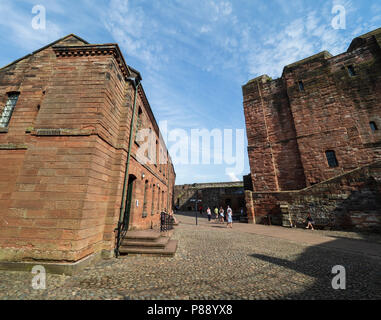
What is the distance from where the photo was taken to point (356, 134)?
1481cm

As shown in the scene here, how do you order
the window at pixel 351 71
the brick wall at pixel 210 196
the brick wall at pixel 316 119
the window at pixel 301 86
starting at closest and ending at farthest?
the brick wall at pixel 316 119, the window at pixel 351 71, the window at pixel 301 86, the brick wall at pixel 210 196

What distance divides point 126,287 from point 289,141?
1946 cm

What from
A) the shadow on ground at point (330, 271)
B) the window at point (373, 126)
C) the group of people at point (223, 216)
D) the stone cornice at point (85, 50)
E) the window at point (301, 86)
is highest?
the window at point (301, 86)

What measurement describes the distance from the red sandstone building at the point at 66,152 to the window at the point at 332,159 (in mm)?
17931

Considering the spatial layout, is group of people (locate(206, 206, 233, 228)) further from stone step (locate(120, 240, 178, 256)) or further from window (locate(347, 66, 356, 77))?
window (locate(347, 66, 356, 77))

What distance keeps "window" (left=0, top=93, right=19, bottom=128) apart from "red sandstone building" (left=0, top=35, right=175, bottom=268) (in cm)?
3

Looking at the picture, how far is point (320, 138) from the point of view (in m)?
16.0

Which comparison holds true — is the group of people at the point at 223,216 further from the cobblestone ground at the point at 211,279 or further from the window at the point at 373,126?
the window at the point at 373,126

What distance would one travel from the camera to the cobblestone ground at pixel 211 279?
3191mm

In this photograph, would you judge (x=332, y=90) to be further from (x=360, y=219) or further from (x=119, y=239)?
(x=119, y=239)

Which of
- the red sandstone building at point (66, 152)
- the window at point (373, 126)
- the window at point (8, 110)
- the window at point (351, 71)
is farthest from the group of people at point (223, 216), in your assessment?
the window at point (351, 71)

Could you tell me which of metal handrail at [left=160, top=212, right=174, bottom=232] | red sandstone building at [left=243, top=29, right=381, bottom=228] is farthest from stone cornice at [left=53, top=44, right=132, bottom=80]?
red sandstone building at [left=243, top=29, right=381, bottom=228]

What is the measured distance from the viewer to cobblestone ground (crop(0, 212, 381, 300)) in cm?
319
